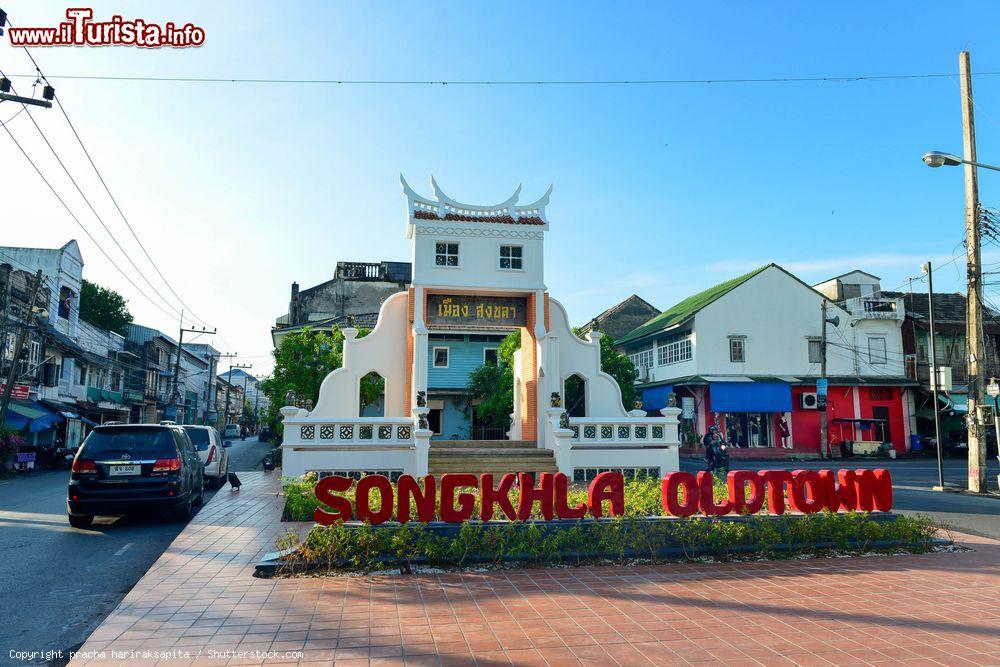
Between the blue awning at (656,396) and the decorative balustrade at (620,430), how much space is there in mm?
18744

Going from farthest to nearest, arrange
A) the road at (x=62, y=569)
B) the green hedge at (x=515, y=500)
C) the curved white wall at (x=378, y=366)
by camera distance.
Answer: the curved white wall at (x=378, y=366)
the green hedge at (x=515, y=500)
the road at (x=62, y=569)

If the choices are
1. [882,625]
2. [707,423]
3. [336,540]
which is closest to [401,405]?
[336,540]

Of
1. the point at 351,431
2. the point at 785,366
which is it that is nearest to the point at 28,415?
the point at 351,431

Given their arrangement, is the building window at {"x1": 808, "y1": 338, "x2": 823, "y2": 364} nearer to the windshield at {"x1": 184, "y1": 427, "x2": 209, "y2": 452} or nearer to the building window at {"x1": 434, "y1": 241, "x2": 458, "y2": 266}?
the building window at {"x1": 434, "y1": 241, "x2": 458, "y2": 266}

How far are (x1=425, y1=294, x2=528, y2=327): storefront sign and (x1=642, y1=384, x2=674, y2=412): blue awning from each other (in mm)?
18576

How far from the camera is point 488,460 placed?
16.0m

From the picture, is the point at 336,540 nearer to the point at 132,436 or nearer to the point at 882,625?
the point at 132,436

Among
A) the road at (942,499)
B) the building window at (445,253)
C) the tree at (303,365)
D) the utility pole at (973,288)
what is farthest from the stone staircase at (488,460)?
A: the utility pole at (973,288)

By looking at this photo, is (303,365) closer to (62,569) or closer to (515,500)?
(515,500)

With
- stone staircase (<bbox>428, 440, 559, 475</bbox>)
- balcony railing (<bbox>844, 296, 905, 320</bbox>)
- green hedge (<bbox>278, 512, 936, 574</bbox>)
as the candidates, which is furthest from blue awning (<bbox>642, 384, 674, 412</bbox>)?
green hedge (<bbox>278, 512, 936, 574</bbox>)

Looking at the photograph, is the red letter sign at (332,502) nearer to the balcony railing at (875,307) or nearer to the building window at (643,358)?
the building window at (643,358)

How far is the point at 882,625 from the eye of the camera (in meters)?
5.44

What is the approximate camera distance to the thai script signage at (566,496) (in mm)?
8023

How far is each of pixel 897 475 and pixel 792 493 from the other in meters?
16.6
